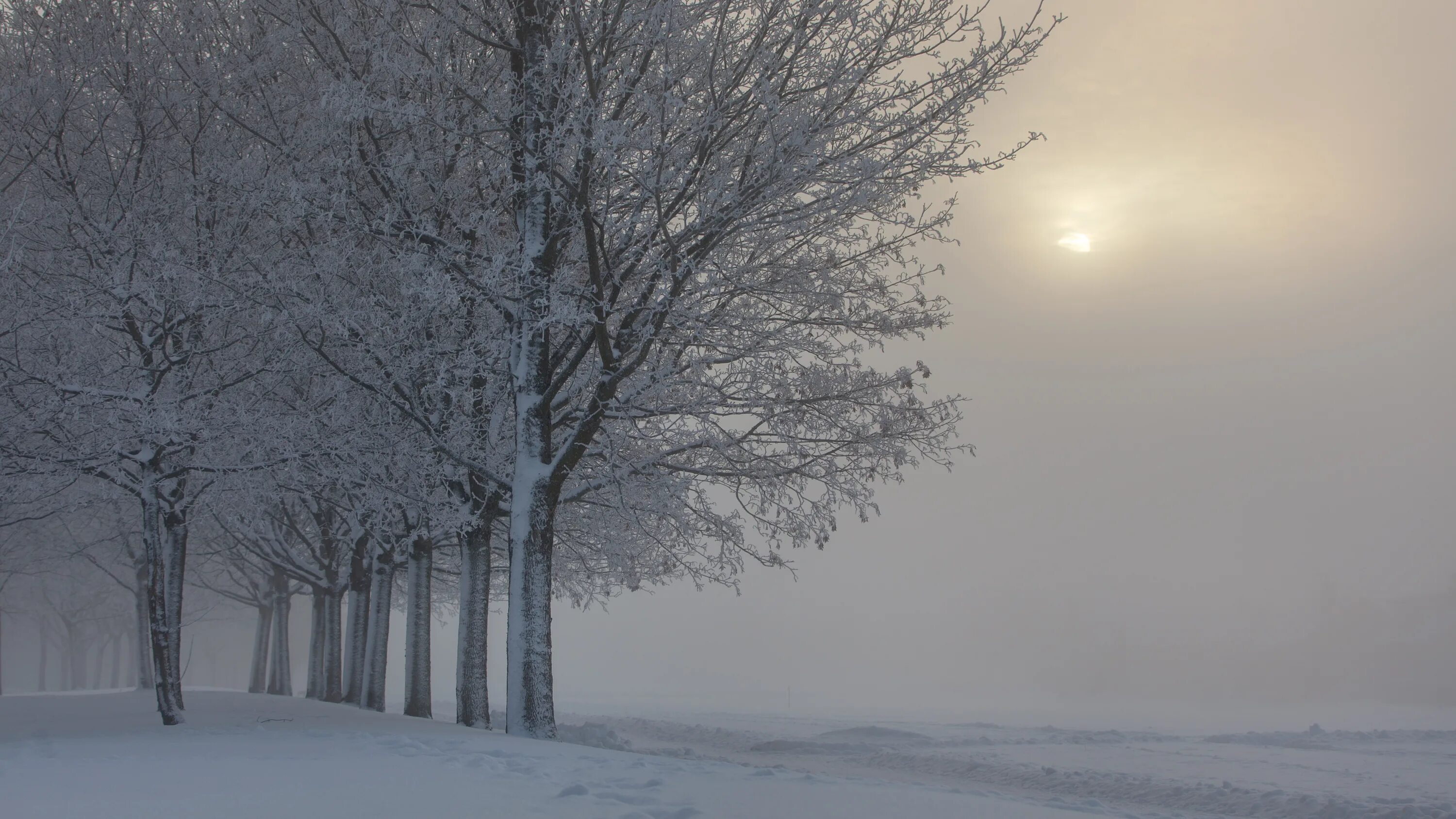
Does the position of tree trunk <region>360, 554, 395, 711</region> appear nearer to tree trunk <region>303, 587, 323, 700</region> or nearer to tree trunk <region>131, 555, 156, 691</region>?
tree trunk <region>303, 587, 323, 700</region>

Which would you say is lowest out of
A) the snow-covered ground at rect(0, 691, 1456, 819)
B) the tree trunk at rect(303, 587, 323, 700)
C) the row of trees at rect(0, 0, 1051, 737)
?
the snow-covered ground at rect(0, 691, 1456, 819)

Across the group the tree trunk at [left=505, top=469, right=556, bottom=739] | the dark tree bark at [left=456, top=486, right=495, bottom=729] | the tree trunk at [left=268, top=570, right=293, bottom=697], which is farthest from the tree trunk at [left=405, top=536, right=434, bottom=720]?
the tree trunk at [left=268, top=570, right=293, bottom=697]

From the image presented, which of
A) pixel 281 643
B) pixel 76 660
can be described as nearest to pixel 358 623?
pixel 281 643

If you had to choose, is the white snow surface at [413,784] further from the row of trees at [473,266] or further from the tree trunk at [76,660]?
the tree trunk at [76,660]

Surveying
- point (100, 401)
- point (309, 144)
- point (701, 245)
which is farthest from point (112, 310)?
point (701, 245)

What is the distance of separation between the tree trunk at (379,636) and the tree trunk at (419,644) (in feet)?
6.57

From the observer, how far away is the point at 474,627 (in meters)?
13.2

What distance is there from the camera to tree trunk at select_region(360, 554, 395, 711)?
709 inches

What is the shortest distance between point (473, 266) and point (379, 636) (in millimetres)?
10484

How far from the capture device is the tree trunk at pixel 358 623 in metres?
19.7

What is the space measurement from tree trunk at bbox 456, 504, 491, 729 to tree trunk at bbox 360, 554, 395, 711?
5374mm

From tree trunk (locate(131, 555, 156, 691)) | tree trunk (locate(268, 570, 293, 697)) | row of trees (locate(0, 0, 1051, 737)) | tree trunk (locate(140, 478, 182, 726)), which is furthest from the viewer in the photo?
tree trunk (locate(268, 570, 293, 697))

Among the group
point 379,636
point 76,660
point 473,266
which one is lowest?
point 76,660

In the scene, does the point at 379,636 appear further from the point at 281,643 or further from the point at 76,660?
the point at 76,660
